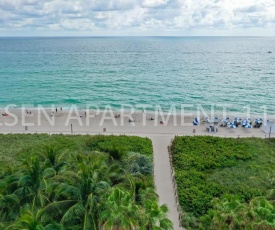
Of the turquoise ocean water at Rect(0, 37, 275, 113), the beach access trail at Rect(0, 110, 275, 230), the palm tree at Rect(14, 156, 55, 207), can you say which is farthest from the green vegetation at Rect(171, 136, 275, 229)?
the turquoise ocean water at Rect(0, 37, 275, 113)

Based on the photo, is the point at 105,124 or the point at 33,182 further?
the point at 105,124

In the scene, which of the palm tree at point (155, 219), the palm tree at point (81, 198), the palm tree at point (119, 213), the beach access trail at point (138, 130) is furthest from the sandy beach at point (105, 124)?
the palm tree at point (155, 219)

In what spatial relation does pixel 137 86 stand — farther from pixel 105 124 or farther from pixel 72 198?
pixel 72 198

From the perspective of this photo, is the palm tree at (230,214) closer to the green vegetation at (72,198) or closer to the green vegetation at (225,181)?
the green vegetation at (225,181)

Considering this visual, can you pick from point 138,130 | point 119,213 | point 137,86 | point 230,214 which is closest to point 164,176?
point 230,214

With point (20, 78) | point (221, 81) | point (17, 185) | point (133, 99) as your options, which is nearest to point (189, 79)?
point (221, 81)

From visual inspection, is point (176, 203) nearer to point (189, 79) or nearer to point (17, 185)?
point (17, 185)
